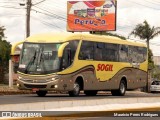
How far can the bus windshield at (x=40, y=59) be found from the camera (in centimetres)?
2947

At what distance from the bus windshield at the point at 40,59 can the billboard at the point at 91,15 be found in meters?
Answer: 34.7

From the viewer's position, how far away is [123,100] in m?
22.5

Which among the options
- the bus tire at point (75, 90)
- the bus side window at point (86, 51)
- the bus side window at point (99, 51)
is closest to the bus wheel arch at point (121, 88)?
the bus side window at point (99, 51)

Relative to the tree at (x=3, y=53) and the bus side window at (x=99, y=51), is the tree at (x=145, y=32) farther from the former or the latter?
the bus side window at (x=99, y=51)

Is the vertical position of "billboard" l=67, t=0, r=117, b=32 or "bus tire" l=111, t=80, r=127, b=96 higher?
"billboard" l=67, t=0, r=117, b=32

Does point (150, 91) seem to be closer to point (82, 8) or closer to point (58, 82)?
point (82, 8)

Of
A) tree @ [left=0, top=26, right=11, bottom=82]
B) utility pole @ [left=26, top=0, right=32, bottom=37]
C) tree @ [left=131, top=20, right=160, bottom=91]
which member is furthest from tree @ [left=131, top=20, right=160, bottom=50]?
utility pole @ [left=26, top=0, right=32, bottom=37]

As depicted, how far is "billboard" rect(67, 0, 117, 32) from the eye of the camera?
211 ft

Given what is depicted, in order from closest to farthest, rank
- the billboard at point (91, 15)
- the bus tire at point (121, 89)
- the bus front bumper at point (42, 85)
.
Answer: the bus front bumper at point (42, 85) → the bus tire at point (121, 89) → the billboard at point (91, 15)

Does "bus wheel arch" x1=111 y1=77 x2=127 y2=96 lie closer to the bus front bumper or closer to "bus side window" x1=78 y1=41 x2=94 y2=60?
"bus side window" x1=78 y1=41 x2=94 y2=60

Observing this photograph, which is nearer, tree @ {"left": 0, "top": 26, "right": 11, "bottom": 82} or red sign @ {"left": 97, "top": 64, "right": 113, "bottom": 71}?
red sign @ {"left": 97, "top": 64, "right": 113, "bottom": 71}

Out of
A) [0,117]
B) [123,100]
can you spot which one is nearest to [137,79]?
[123,100]

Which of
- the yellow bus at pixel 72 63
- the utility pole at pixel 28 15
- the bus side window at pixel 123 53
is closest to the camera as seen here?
the yellow bus at pixel 72 63

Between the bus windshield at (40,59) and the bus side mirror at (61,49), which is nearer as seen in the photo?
the bus side mirror at (61,49)
